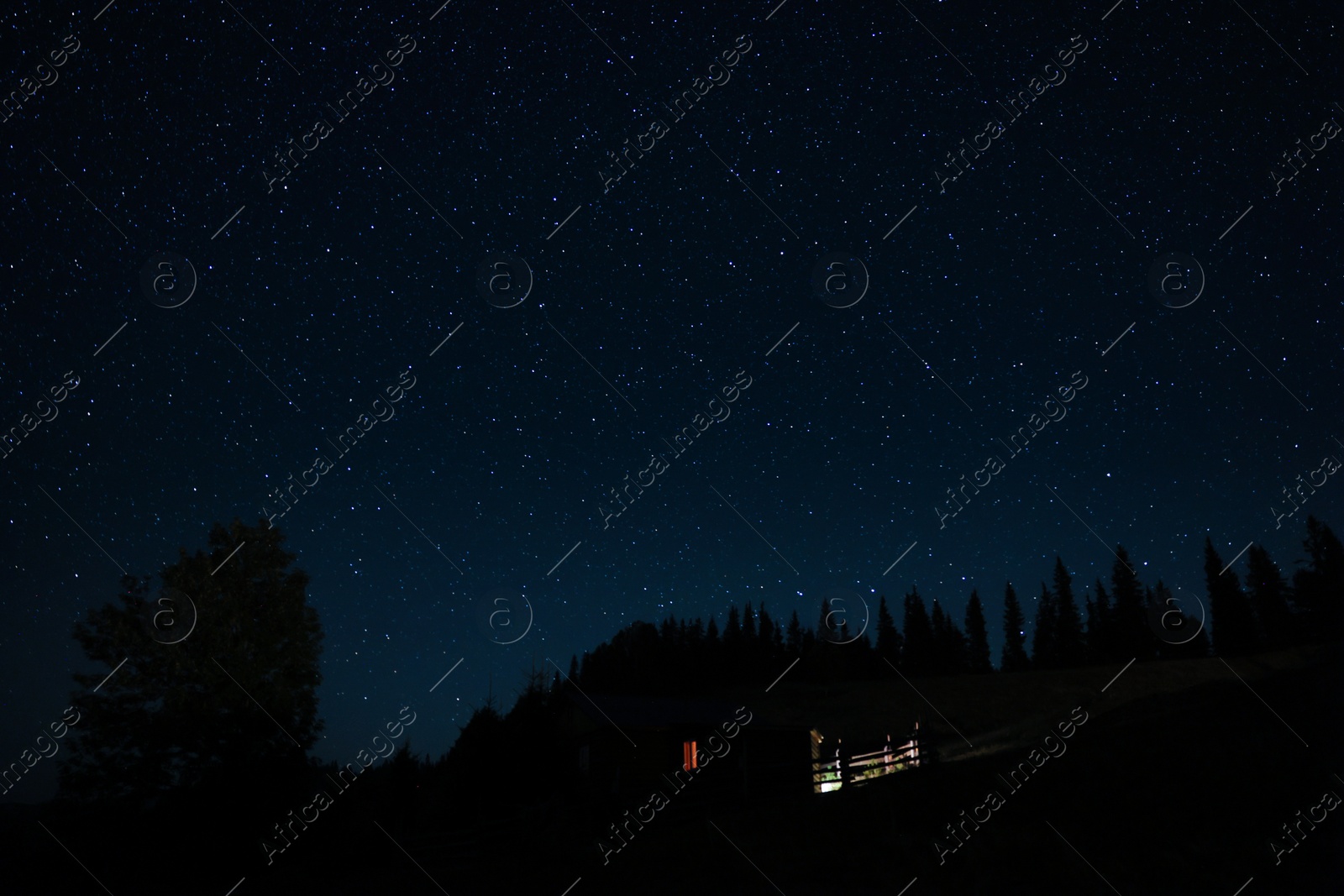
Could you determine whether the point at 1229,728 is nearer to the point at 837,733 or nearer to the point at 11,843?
the point at 837,733

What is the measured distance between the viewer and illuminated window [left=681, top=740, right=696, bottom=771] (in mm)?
24344

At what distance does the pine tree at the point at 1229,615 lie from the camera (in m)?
51.0

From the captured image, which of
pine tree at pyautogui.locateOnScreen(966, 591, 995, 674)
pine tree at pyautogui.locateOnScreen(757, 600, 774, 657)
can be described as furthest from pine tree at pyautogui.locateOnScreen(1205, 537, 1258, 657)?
pine tree at pyautogui.locateOnScreen(757, 600, 774, 657)

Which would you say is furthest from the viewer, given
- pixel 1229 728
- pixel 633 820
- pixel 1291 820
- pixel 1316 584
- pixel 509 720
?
pixel 1316 584

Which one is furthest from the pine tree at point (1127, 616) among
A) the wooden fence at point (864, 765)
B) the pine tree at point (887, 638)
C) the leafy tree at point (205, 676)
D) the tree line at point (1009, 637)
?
the leafy tree at point (205, 676)

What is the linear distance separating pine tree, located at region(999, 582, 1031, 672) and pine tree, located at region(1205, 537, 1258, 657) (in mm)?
17139

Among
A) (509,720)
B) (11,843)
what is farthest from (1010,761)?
(11,843)

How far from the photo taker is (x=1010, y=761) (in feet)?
55.0

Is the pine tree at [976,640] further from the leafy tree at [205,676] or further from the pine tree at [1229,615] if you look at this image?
the leafy tree at [205,676]

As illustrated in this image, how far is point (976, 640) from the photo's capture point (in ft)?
244

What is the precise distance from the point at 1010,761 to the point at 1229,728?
4.90 m

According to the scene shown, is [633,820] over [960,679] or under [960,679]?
over

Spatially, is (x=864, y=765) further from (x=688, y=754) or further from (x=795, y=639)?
(x=795, y=639)

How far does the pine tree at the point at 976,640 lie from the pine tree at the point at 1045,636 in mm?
6010
